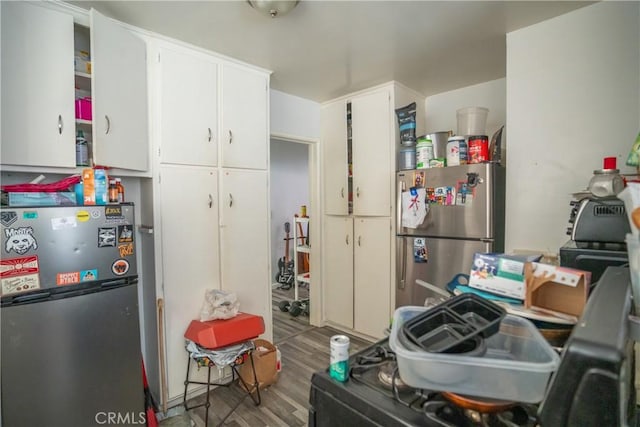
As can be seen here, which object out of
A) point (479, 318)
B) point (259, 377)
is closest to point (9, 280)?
point (259, 377)

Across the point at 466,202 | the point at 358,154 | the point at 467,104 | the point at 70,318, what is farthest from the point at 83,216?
the point at 467,104

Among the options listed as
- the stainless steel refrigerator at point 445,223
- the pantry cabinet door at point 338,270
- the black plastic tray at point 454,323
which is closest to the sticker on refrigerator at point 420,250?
the stainless steel refrigerator at point 445,223

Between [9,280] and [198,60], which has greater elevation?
[198,60]

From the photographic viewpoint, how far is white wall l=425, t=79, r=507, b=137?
266cm

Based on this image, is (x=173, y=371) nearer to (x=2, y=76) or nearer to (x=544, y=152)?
(x=2, y=76)

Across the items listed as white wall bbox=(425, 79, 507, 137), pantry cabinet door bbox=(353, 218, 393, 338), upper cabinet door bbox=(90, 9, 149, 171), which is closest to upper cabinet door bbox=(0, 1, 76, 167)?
upper cabinet door bbox=(90, 9, 149, 171)

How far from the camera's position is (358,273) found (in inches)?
118

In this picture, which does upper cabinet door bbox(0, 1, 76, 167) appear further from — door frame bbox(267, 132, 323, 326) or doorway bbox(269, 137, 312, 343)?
doorway bbox(269, 137, 312, 343)

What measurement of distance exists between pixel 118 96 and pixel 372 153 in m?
2.02

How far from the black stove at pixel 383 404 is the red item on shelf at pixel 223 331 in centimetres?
127

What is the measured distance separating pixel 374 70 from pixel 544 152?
1.39 metres

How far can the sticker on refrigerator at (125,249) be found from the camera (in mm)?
1602

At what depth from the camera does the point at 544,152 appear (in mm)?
1810

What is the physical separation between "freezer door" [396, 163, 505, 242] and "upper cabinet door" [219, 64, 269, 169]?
1326 mm
